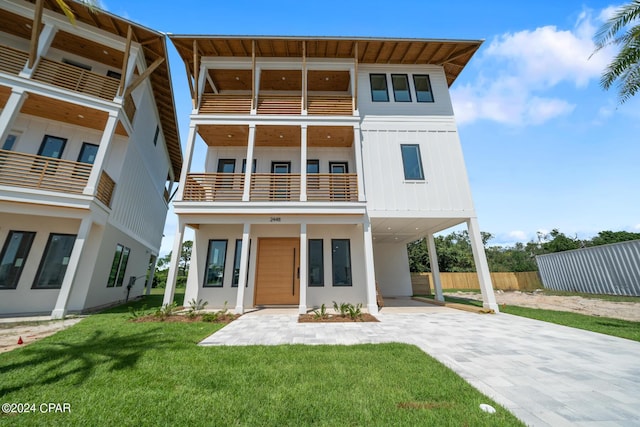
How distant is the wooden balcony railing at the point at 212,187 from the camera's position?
945 centimetres

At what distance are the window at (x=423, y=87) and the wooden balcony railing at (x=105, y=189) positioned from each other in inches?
565

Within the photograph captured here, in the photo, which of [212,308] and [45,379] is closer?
[45,379]

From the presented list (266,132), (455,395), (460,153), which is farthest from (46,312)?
(460,153)

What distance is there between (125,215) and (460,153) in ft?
53.6

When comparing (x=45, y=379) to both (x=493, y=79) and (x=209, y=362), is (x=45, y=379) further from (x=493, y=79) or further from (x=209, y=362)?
(x=493, y=79)

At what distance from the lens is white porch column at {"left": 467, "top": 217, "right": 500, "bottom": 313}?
8.85m

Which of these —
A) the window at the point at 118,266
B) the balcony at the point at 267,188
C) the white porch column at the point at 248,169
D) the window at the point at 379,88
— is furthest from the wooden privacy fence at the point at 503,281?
the window at the point at 118,266

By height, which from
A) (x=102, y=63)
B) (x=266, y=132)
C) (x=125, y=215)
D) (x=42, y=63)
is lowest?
(x=125, y=215)

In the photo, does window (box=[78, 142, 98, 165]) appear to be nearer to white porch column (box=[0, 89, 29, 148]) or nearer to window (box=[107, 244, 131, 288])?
white porch column (box=[0, 89, 29, 148])

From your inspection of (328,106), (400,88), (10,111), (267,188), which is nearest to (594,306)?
(400,88)

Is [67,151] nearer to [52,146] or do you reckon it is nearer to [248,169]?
[52,146]

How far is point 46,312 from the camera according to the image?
8.31 m

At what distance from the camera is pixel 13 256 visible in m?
8.37

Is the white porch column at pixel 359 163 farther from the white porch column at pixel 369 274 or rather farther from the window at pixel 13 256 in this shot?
the window at pixel 13 256
